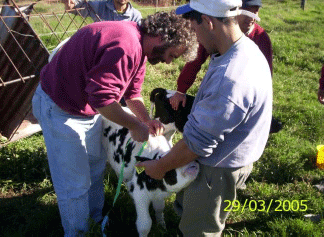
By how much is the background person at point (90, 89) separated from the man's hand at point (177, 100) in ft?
1.39

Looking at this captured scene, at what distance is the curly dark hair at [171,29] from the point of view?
2.39 m

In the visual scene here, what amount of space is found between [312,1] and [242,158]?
14905mm

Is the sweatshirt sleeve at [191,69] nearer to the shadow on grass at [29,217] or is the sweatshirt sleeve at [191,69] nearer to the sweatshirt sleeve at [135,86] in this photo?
the sweatshirt sleeve at [135,86]

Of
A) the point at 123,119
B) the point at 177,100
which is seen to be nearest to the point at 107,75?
the point at 123,119

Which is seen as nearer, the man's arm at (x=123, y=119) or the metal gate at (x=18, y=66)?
the man's arm at (x=123, y=119)

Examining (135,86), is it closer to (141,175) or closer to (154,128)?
(154,128)

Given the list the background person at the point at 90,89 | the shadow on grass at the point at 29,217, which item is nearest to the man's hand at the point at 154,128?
the background person at the point at 90,89

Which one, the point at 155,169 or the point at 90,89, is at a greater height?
the point at 90,89

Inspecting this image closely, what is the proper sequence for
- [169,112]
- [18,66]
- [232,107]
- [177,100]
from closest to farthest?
[232,107] → [177,100] → [169,112] → [18,66]

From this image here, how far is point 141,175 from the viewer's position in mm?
3059

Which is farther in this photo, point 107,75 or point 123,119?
point 123,119

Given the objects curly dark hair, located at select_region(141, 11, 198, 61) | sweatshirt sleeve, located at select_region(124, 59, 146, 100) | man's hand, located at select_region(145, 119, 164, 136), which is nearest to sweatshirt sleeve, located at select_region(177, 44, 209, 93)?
sweatshirt sleeve, located at select_region(124, 59, 146, 100)

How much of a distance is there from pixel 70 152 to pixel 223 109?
1.38m

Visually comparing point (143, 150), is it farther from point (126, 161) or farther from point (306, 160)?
point (306, 160)
